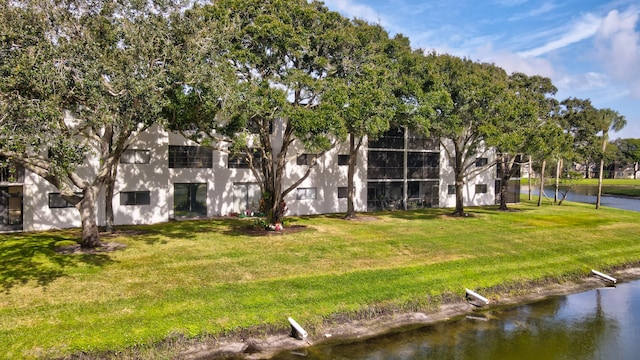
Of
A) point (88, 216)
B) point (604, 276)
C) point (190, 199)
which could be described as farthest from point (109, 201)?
point (604, 276)

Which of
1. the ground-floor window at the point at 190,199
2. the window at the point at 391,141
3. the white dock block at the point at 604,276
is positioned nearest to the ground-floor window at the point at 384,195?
the window at the point at 391,141

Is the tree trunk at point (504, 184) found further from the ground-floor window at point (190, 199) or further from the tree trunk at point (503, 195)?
the ground-floor window at point (190, 199)

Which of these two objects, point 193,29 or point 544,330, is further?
point 193,29

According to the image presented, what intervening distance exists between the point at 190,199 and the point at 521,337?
72.3 feet

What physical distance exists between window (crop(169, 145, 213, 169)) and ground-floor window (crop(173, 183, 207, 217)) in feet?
4.31

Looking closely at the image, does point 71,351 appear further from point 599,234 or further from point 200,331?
point 599,234

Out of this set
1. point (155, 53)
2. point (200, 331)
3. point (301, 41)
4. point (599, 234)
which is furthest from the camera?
point (599, 234)

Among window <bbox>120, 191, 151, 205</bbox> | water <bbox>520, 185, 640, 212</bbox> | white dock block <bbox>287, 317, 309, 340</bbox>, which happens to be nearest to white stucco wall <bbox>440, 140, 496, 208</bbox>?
water <bbox>520, 185, 640, 212</bbox>

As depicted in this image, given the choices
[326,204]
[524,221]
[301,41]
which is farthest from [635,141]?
[301,41]

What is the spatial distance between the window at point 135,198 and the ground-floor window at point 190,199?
1746 millimetres

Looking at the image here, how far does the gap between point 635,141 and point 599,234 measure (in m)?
115

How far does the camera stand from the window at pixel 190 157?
29.1 metres

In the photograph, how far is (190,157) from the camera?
29547 mm

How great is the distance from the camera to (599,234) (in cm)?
2822
